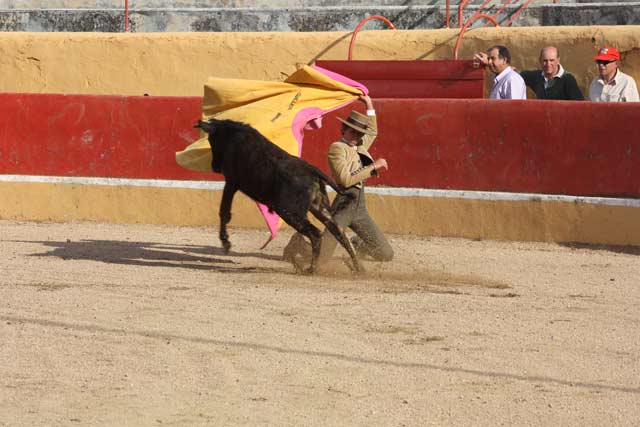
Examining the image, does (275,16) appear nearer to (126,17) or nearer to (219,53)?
(219,53)

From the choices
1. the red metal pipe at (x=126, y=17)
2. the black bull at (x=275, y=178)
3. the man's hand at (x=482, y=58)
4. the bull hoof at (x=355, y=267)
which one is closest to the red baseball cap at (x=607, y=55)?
the man's hand at (x=482, y=58)

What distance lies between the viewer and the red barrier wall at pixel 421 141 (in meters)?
10.7

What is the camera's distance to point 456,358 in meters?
6.63

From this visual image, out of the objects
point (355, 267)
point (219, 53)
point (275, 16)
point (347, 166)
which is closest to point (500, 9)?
point (275, 16)

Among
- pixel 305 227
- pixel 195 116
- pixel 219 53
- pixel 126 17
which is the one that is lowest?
pixel 305 227

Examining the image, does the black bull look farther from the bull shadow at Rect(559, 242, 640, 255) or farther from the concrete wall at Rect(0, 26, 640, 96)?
the concrete wall at Rect(0, 26, 640, 96)

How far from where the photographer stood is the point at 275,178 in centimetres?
898

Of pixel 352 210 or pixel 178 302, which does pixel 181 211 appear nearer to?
pixel 352 210

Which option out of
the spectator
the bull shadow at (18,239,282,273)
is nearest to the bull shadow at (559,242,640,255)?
the spectator

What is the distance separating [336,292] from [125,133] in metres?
4.44

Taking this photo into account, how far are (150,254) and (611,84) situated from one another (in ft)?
13.6

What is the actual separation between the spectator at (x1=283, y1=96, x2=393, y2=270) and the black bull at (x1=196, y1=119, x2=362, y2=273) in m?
0.18

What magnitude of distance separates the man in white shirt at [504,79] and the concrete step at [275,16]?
272 centimetres

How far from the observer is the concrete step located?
13945 millimetres
